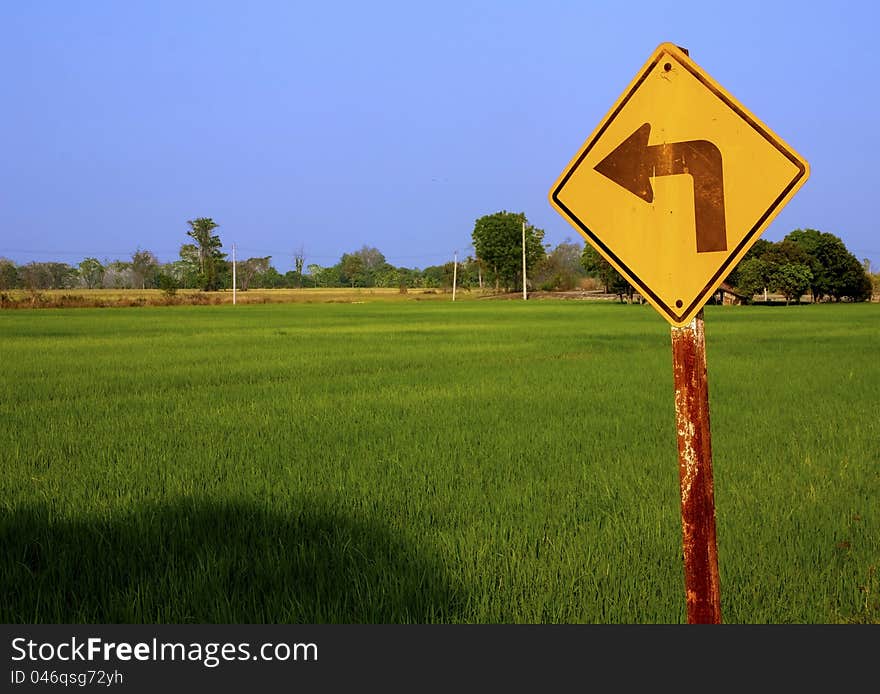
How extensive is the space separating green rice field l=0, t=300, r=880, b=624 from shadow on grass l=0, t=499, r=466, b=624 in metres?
0.02

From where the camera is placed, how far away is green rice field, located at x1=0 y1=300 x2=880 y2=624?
4.47 m

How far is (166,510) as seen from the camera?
6.43 metres

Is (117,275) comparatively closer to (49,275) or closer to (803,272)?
(49,275)

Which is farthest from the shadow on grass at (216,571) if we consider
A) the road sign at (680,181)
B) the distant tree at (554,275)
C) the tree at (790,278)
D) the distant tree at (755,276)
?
the distant tree at (554,275)

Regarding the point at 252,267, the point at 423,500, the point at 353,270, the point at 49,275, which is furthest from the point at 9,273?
the point at 423,500

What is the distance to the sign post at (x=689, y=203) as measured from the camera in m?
3.21

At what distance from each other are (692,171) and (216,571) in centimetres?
318

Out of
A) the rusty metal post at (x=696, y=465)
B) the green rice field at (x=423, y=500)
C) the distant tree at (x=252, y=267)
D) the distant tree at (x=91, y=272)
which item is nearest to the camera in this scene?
the rusty metal post at (x=696, y=465)

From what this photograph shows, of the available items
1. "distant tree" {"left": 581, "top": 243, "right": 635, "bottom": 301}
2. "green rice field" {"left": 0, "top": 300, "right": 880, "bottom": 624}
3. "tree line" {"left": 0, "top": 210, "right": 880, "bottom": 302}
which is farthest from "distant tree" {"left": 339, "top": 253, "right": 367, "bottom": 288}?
"green rice field" {"left": 0, "top": 300, "right": 880, "bottom": 624}

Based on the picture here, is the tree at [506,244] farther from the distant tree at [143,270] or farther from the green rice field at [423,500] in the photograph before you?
the green rice field at [423,500]

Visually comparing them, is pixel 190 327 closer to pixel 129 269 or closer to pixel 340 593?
pixel 340 593

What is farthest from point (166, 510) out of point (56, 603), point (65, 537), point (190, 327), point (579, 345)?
point (190, 327)

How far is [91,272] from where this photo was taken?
16375cm

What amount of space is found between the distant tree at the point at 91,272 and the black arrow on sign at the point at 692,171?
170 meters
